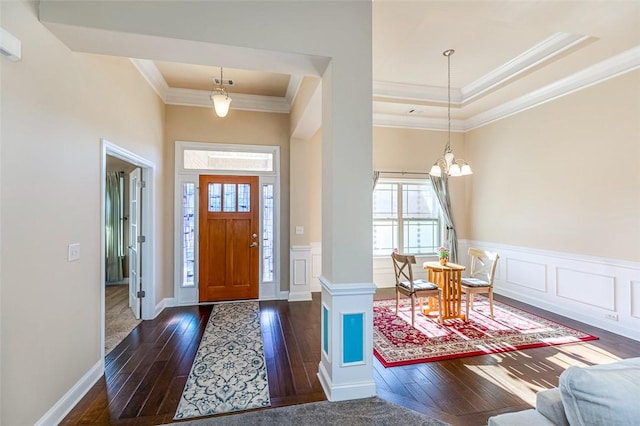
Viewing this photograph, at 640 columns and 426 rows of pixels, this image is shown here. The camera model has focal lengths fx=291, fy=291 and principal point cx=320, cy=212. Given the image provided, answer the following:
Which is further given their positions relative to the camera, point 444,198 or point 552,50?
point 444,198

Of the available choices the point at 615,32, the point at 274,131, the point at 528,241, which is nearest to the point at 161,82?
the point at 274,131

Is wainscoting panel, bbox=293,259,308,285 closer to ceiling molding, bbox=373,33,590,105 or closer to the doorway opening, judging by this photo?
the doorway opening

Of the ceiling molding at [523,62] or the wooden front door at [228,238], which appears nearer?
the ceiling molding at [523,62]

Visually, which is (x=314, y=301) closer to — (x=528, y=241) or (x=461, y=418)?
(x=461, y=418)

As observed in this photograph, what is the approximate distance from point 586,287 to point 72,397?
5.67 metres

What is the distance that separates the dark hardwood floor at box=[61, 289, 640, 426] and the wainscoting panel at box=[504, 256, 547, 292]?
33.9 inches

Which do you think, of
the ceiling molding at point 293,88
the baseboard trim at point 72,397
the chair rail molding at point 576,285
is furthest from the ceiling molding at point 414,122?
the baseboard trim at point 72,397

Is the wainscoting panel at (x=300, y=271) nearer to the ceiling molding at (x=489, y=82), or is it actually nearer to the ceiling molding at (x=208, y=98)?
the ceiling molding at (x=208, y=98)

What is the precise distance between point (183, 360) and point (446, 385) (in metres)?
2.46

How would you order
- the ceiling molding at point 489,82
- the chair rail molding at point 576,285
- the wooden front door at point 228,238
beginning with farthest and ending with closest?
the wooden front door at point 228,238 < the chair rail molding at point 576,285 < the ceiling molding at point 489,82

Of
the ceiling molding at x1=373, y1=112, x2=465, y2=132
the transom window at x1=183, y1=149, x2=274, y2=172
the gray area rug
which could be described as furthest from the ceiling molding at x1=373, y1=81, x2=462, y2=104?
the gray area rug

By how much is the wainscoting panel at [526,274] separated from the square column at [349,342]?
3624 millimetres

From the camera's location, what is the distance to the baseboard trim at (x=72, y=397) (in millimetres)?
1962

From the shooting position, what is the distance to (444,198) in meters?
5.80
